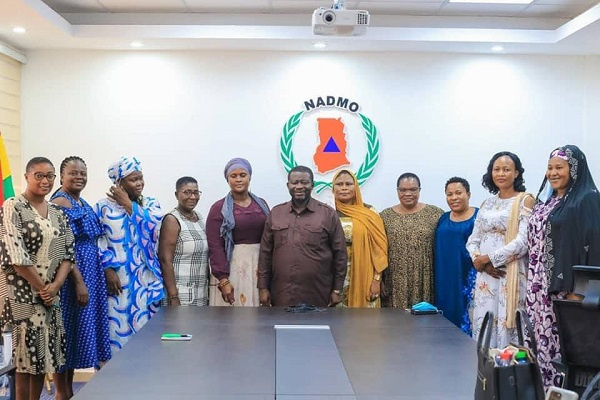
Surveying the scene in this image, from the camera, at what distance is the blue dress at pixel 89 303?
3.97m

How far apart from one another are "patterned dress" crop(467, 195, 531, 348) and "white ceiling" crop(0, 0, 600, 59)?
5.76 feet

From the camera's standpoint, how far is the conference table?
84.6 inches

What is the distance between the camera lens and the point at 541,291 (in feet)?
12.4

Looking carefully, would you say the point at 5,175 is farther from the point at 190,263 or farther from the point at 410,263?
the point at 410,263

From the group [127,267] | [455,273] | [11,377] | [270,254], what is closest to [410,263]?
[455,273]

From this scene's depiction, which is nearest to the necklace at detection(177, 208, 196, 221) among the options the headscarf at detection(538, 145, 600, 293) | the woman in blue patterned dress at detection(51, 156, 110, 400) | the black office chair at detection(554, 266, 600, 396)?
the woman in blue patterned dress at detection(51, 156, 110, 400)

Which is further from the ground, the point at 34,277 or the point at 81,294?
the point at 34,277

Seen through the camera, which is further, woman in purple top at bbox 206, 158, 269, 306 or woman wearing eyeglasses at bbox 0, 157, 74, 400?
woman in purple top at bbox 206, 158, 269, 306

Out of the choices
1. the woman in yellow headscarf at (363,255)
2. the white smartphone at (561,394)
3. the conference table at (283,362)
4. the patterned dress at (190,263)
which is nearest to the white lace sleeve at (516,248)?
the woman in yellow headscarf at (363,255)

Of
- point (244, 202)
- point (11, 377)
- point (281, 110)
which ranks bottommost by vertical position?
point (11, 377)

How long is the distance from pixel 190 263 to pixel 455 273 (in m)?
1.94

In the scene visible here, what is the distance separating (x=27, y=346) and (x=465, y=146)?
4073mm

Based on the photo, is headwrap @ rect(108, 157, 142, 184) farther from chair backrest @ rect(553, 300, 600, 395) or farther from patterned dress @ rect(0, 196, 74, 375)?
chair backrest @ rect(553, 300, 600, 395)

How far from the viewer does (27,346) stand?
3545 mm
